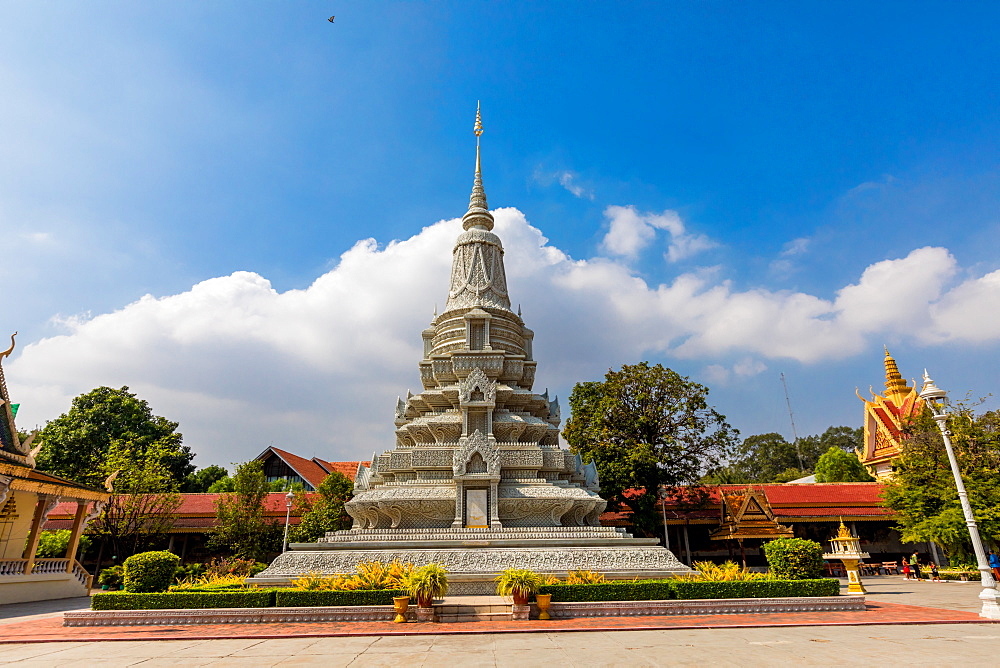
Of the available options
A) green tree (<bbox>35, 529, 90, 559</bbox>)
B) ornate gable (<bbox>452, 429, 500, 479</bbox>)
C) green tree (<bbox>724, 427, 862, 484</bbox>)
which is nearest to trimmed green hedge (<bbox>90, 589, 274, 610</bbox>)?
ornate gable (<bbox>452, 429, 500, 479</bbox>)

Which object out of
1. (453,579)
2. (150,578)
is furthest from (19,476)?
(453,579)

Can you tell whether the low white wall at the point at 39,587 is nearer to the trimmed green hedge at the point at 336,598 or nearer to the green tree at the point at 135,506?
the green tree at the point at 135,506

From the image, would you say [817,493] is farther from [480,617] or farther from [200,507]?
[200,507]

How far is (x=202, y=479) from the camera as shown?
4459cm

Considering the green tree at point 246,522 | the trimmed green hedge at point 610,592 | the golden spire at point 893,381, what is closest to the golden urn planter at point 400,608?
the trimmed green hedge at point 610,592

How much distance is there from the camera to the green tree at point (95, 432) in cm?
3616

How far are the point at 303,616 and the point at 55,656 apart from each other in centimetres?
471

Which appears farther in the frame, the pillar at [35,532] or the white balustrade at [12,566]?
the pillar at [35,532]

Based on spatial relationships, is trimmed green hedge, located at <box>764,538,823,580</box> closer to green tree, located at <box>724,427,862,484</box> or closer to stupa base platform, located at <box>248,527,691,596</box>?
stupa base platform, located at <box>248,527,691,596</box>

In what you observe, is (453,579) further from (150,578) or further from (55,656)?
(55,656)

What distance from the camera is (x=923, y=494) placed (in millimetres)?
26406

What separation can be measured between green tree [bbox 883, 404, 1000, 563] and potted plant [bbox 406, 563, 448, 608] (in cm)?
2439

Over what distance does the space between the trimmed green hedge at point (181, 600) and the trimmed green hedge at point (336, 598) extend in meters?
0.44

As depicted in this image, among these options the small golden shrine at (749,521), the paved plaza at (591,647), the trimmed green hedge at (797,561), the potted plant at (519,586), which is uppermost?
the small golden shrine at (749,521)
